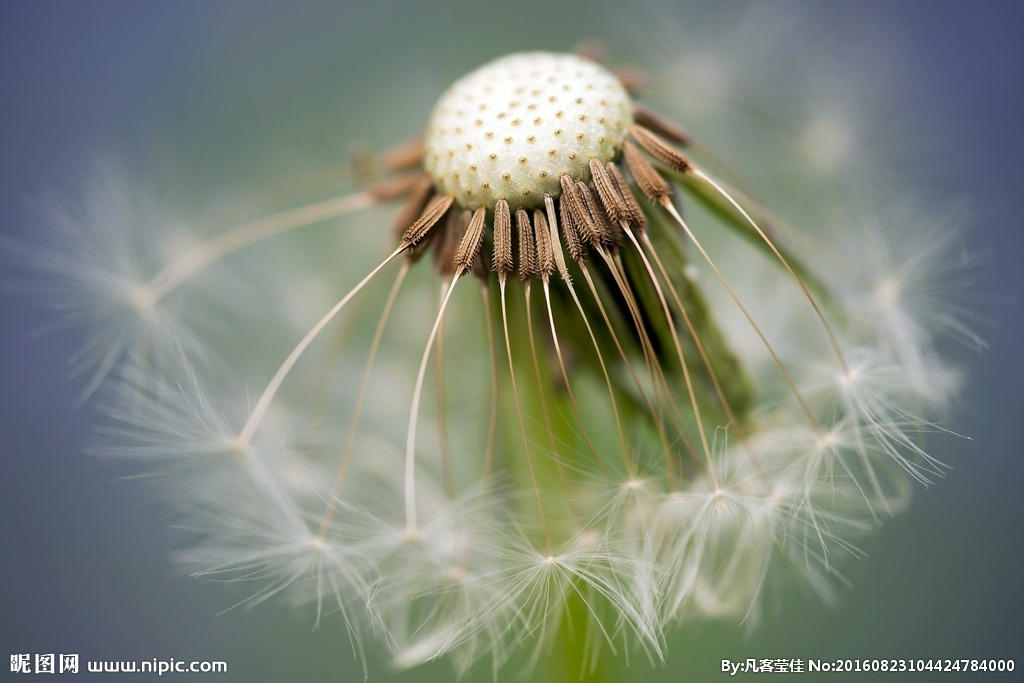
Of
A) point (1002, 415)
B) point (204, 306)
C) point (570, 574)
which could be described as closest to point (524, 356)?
point (570, 574)

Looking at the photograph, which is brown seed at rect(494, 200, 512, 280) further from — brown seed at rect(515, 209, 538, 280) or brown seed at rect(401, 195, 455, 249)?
brown seed at rect(401, 195, 455, 249)

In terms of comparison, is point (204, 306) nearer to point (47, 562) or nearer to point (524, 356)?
point (47, 562)

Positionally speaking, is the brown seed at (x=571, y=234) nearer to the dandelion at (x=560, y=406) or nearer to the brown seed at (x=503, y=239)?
the dandelion at (x=560, y=406)

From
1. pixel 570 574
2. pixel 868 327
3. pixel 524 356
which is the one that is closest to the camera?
pixel 570 574

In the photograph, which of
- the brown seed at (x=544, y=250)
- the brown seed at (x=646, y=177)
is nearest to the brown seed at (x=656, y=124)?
the brown seed at (x=646, y=177)

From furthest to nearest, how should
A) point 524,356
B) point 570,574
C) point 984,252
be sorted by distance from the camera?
point 984,252
point 524,356
point 570,574

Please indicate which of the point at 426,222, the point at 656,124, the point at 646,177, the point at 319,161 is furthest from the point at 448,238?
the point at 319,161
